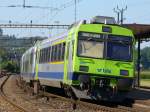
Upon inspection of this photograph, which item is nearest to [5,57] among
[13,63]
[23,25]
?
[13,63]

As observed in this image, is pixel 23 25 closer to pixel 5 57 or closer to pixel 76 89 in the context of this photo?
pixel 76 89

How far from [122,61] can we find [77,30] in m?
2.07

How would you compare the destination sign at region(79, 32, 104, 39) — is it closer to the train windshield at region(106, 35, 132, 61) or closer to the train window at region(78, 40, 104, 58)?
the train window at region(78, 40, 104, 58)

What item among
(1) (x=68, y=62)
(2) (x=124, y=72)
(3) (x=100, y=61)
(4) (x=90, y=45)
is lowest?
(2) (x=124, y=72)

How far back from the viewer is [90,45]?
19.9 metres

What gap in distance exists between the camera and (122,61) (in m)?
19.9

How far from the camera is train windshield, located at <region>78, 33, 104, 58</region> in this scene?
19.8 m

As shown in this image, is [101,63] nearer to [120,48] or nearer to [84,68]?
[84,68]

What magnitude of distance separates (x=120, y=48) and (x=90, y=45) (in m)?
1.17

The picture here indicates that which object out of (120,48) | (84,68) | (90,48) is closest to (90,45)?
(90,48)

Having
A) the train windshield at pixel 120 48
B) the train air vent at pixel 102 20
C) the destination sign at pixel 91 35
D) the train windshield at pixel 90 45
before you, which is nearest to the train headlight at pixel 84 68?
the train windshield at pixel 90 45

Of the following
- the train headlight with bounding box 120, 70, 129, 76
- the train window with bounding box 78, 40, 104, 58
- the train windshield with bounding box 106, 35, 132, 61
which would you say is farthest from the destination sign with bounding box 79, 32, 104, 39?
the train headlight with bounding box 120, 70, 129, 76

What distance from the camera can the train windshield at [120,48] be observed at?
20.0 meters

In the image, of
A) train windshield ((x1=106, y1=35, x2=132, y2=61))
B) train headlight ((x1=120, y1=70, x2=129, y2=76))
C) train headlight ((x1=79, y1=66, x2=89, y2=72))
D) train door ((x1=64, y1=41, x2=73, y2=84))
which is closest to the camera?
train headlight ((x1=79, y1=66, x2=89, y2=72))
